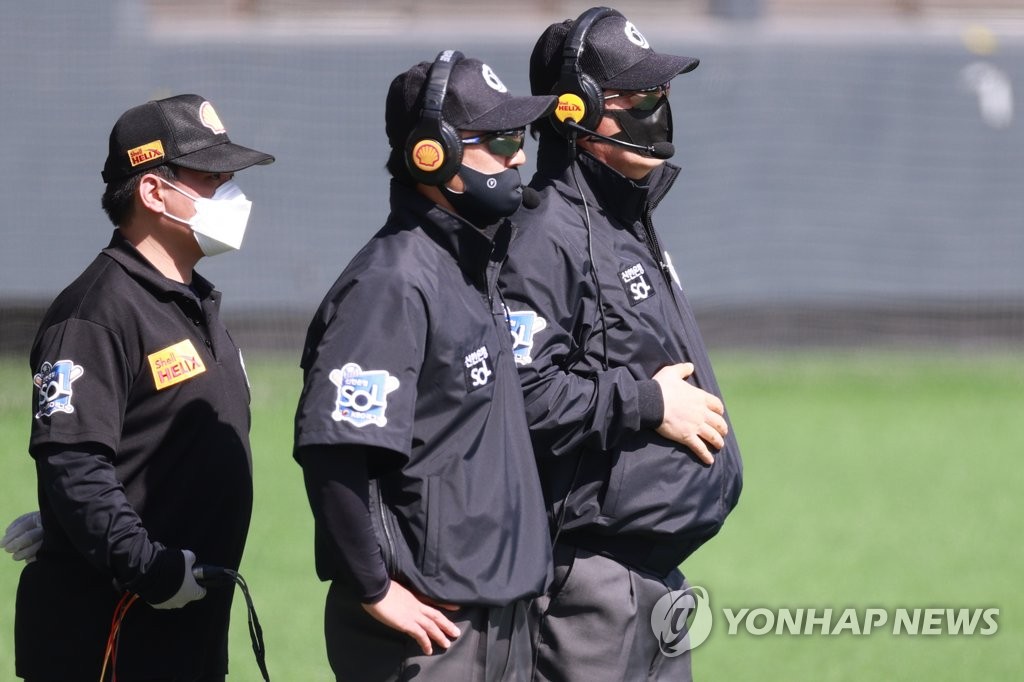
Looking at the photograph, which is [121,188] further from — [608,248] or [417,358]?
[608,248]

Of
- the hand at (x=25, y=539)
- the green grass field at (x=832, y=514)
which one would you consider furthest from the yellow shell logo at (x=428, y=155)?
the green grass field at (x=832, y=514)

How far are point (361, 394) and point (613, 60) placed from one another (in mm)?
1387

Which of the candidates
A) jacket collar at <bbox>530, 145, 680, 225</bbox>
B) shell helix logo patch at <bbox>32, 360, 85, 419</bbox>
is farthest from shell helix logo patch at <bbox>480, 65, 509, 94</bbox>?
shell helix logo patch at <bbox>32, 360, 85, 419</bbox>

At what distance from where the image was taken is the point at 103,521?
118 inches

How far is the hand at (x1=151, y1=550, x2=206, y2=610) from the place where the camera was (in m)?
3.11

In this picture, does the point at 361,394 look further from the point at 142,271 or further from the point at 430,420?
the point at 142,271

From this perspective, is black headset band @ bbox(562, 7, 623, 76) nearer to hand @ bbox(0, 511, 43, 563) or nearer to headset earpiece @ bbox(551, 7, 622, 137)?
headset earpiece @ bbox(551, 7, 622, 137)

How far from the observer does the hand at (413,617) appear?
2.84m

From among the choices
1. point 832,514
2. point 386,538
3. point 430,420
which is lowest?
point 832,514

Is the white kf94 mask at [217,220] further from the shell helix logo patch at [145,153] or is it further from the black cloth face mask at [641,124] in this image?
the black cloth face mask at [641,124]

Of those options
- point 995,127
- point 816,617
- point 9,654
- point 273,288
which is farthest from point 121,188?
point 995,127

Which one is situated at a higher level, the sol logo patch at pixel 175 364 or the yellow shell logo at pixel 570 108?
the yellow shell logo at pixel 570 108

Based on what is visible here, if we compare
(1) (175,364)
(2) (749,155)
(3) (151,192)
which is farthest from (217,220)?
(2) (749,155)

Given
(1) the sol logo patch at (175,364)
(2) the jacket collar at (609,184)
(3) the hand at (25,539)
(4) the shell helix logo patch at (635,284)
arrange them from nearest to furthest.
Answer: (1) the sol logo patch at (175,364) < (3) the hand at (25,539) < (4) the shell helix logo patch at (635,284) < (2) the jacket collar at (609,184)
